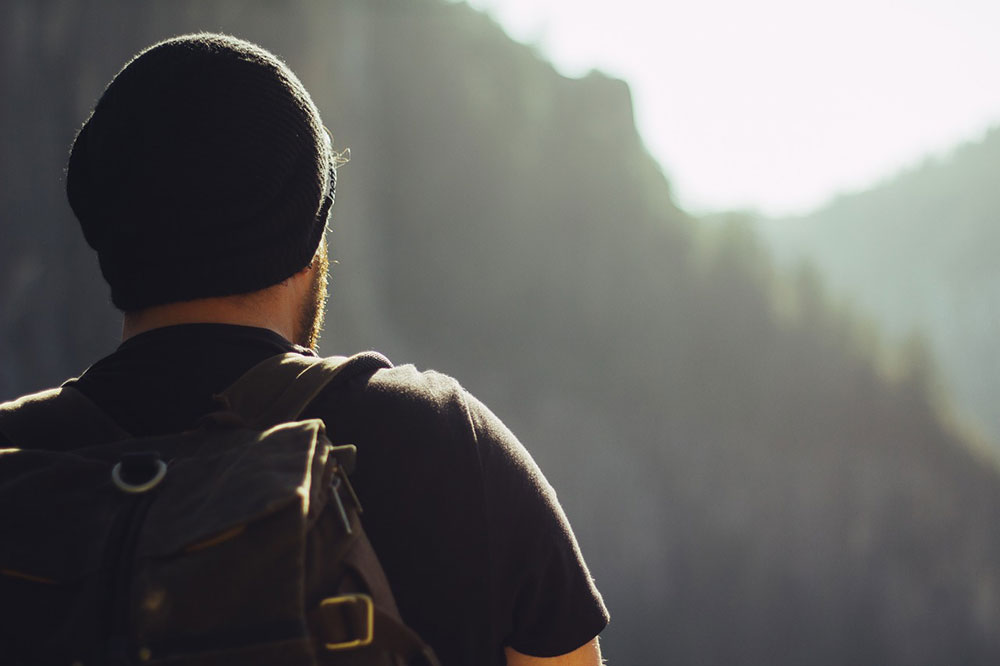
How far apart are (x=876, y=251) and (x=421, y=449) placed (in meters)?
97.4

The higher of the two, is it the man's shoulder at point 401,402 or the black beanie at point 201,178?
the black beanie at point 201,178

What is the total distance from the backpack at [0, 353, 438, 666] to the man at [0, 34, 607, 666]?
0.39 feet

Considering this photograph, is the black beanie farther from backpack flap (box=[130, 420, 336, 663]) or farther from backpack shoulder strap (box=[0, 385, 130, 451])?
backpack flap (box=[130, 420, 336, 663])

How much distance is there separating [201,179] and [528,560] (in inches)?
27.7

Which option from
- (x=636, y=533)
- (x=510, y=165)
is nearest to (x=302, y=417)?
(x=636, y=533)

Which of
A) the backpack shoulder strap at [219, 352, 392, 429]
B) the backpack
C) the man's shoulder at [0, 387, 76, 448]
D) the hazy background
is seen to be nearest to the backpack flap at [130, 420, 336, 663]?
the backpack

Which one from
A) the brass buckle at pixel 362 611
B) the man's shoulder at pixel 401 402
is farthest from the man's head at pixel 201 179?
the brass buckle at pixel 362 611

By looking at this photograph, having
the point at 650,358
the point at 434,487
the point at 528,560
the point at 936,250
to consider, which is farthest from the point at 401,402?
the point at 936,250

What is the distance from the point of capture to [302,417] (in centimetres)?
123

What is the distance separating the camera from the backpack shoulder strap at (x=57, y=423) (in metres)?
1.21

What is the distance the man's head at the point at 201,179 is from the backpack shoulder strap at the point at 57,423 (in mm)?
176

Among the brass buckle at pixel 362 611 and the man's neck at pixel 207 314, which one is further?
the man's neck at pixel 207 314

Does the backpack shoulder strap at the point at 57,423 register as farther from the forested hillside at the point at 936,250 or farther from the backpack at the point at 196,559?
the forested hillside at the point at 936,250

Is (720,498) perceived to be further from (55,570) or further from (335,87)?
(55,570)
